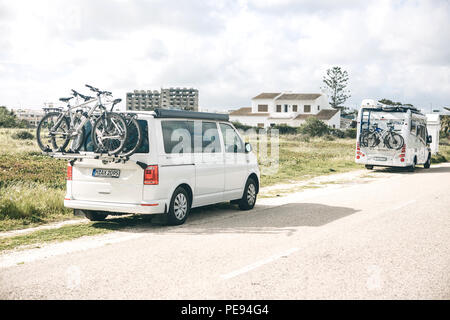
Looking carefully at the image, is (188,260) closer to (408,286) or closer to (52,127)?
(408,286)

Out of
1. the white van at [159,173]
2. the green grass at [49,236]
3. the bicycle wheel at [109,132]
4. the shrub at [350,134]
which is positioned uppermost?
the shrub at [350,134]

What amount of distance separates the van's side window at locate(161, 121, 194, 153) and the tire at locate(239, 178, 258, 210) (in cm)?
232

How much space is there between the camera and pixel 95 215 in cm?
972

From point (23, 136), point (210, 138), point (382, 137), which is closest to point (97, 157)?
point (210, 138)

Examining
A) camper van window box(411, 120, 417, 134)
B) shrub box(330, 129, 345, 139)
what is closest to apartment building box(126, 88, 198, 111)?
camper van window box(411, 120, 417, 134)

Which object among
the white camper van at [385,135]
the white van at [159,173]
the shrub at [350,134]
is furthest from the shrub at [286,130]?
the white van at [159,173]

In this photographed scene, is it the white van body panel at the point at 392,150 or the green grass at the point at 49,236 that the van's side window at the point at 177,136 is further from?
the white van body panel at the point at 392,150

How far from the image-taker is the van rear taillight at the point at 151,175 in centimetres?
867

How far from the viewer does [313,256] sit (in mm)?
6945

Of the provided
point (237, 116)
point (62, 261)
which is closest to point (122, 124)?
point (62, 261)

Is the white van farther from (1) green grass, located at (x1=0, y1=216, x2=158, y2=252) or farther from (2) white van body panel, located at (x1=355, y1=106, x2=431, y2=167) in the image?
(2) white van body panel, located at (x1=355, y1=106, x2=431, y2=167)

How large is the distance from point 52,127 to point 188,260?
15.0 ft

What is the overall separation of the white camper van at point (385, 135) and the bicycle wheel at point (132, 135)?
17.4 meters

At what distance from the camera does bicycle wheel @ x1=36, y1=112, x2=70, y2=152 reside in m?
9.46
